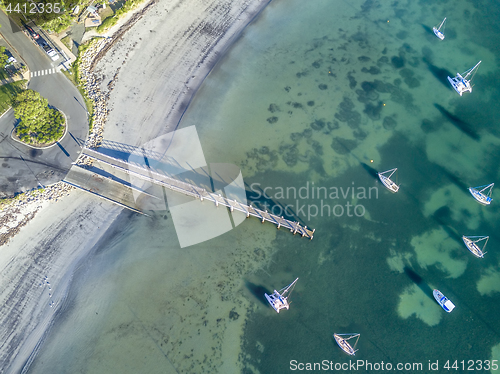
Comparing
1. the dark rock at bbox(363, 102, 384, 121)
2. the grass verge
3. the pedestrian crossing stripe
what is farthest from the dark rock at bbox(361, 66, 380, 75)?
the grass verge

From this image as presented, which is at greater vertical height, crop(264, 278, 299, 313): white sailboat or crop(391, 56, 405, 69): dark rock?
crop(391, 56, 405, 69): dark rock

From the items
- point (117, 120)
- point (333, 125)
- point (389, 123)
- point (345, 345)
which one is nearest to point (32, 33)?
point (117, 120)

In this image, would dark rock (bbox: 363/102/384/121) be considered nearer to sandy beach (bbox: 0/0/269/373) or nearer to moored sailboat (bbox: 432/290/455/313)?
sandy beach (bbox: 0/0/269/373)

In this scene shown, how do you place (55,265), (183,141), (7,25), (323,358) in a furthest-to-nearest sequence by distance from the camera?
(7,25) → (183,141) → (55,265) → (323,358)

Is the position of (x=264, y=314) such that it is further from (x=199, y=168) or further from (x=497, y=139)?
(x=497, y=139)

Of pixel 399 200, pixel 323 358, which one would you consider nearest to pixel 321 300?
pixel 323 358

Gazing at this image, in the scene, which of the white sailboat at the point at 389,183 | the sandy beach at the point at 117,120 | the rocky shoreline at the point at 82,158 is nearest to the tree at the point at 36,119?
the rocky shoreline at the point at 82,158

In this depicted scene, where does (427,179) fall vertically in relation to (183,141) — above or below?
below

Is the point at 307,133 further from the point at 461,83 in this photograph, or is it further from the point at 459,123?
the point at 461,83
